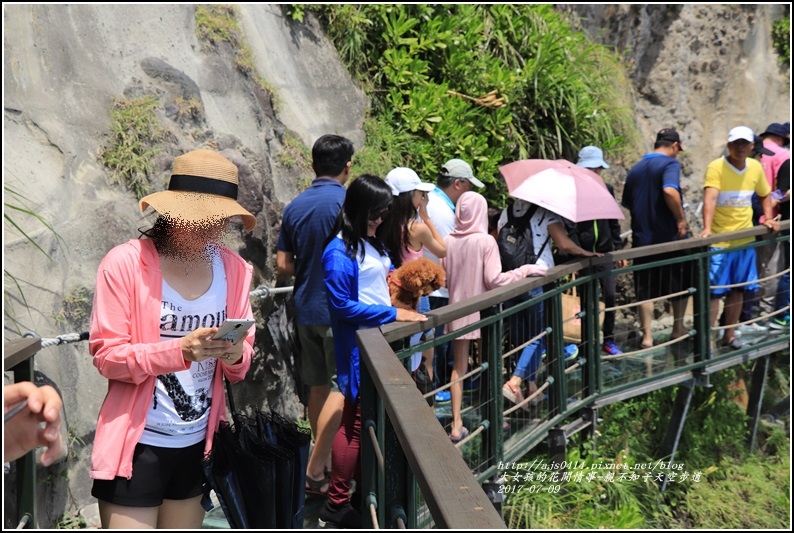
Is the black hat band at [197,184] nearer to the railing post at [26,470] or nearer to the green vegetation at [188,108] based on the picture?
the railing post at [26,470]

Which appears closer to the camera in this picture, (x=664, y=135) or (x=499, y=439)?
(x=499, y=439)

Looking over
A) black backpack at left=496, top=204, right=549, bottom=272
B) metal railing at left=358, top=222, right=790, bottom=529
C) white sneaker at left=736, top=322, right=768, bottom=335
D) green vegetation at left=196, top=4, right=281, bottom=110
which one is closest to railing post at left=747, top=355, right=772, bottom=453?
metal railing at left=358, top=222, right=790, bottom=529

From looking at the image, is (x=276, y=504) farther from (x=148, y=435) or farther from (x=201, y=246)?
(x=201, y=246)

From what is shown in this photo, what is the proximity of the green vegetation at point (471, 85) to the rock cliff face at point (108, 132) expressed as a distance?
392 mm

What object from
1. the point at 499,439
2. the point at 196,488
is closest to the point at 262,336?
the point at 499,439

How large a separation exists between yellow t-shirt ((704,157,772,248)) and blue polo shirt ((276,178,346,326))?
401 cm

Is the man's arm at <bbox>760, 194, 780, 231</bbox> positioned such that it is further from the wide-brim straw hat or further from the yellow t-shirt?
the wide-brim straw hat

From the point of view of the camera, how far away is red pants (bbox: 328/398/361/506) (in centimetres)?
408

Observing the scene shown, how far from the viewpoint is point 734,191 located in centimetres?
741

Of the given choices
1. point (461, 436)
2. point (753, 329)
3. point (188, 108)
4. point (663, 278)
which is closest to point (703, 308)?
point (663, 278)

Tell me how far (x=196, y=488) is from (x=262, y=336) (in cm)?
295

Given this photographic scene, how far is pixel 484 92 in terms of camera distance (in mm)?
9273

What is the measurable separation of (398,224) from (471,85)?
4.98 metres

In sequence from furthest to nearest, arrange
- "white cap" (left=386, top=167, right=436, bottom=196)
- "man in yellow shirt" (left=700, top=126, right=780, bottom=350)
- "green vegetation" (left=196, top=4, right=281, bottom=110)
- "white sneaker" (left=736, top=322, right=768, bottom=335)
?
"white sneaker" (left=736, top=322, right=768, bottom=335)
"man in yellow shirt" (left=700, top=126, right=780, bottom=350)
"green vegetation" (left=196, top=4, right=281, bottom=110)
"white cap" (left=386, top=167, right=436, bottom=196)
